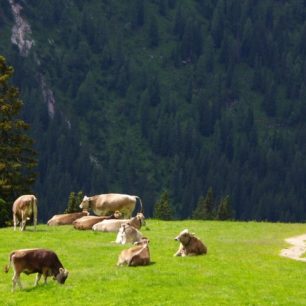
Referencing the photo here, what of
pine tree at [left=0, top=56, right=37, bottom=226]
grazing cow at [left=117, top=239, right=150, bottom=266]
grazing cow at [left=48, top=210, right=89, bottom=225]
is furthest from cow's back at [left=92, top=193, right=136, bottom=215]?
grazing cow at [left=117, top=239, right=150, bottom=266]

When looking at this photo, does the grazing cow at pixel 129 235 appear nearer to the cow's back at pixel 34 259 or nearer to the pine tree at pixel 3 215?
the cow's back at pixel 34 259

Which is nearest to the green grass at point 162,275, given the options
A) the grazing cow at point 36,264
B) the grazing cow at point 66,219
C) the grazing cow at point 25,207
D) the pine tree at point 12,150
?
the grazing cow at point 36,264

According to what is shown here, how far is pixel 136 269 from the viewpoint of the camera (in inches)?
1246

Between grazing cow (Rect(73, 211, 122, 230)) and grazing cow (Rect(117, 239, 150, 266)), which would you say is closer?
grazing cow (Rect(117, 239, 150, 266))

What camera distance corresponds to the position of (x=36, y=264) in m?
28.0

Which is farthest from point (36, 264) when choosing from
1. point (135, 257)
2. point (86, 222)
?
point (86, 222)

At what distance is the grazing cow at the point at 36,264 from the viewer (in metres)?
27.7

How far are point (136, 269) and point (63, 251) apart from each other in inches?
275

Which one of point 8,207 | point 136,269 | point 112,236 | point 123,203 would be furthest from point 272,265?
point 8,207

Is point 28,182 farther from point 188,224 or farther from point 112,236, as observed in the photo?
point 112,236

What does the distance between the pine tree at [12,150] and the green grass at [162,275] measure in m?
21.3

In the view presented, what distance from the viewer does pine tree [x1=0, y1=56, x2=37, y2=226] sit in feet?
217

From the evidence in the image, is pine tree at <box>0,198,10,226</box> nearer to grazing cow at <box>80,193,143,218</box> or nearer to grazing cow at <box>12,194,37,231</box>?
grazing cow at <box>80,193,143,218</box>

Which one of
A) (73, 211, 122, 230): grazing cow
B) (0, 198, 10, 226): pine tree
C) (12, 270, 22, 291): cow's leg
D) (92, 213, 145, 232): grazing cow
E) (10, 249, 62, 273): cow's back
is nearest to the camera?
(10, 249, 62, 273): cow's back
